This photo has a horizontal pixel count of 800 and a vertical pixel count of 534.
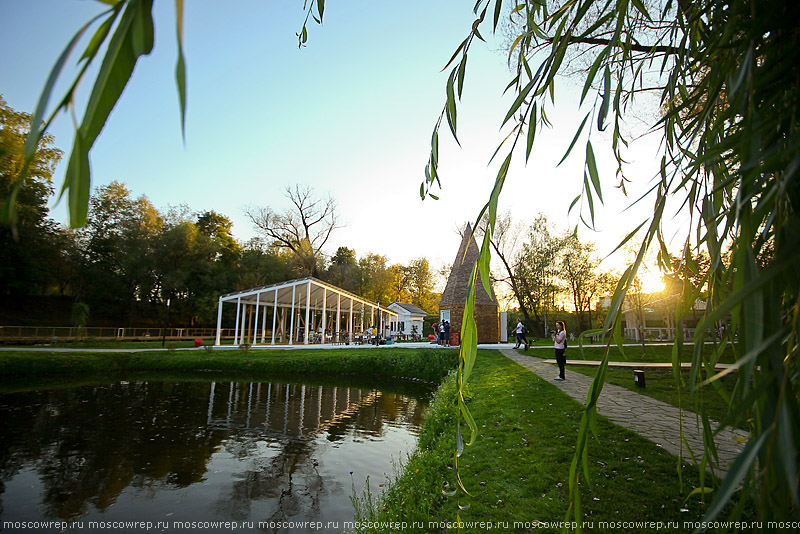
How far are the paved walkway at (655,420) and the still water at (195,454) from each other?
354cm

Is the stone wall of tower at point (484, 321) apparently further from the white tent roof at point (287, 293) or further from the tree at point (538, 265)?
the white tent roof at point (287, 293)

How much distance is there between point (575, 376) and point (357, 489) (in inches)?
304

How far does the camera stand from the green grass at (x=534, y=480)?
3182 mm

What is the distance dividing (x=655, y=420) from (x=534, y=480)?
3095 mm

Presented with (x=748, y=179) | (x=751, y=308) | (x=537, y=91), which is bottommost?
(x=751, y=308)

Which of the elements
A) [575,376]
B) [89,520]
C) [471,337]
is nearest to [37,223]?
[89,520]

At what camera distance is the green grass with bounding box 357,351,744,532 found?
3.18 metres

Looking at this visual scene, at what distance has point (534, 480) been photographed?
3.86 m

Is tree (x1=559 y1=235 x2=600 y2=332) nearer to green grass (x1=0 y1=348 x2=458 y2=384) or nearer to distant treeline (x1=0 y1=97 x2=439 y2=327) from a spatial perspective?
green grass (x1=0 y1=348 x2=458 y2=384)

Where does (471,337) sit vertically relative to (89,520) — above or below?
above

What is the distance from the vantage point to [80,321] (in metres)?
26.1

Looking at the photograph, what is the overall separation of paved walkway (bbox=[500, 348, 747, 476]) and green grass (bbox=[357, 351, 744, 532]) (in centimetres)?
29

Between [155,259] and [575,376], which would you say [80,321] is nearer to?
[155,259]

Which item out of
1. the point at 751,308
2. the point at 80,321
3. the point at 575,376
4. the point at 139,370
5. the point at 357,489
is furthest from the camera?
the point at 80,321
